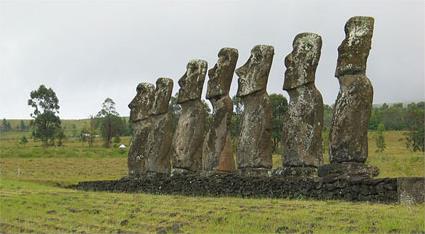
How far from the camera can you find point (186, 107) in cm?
2419

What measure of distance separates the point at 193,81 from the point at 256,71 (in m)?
3.83

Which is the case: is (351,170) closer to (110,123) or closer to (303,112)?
(303,112)

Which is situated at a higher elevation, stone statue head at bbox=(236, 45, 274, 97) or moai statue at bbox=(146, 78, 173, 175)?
stone statue head at bbox=(236, 45, 274, 97)

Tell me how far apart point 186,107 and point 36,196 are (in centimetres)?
590

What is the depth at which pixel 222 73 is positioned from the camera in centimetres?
2266

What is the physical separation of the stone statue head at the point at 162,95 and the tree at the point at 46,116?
67.5 m

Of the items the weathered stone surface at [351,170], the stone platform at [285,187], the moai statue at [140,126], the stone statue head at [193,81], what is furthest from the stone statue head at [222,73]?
the weathered stone surface at [351,170]

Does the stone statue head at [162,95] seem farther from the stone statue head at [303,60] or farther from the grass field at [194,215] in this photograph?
the stone statue head at [303,60]

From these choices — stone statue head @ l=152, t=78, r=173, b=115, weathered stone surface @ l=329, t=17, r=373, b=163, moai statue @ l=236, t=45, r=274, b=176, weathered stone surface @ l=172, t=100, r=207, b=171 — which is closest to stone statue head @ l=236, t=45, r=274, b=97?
moai statue @ l=236, t=45, r=274, b=176

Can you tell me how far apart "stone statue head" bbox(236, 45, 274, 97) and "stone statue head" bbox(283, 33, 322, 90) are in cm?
136

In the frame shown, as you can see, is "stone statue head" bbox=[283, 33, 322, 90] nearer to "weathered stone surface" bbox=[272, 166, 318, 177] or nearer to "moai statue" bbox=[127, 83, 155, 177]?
"weathered stone surface" bbox=[272, 166, 318, 177]

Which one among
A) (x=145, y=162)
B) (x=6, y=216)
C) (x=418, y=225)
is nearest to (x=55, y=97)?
(x=145, y=162)

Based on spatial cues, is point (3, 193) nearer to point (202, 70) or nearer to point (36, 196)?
point (36, 196)

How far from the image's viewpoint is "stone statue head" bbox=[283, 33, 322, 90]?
19234 mm
